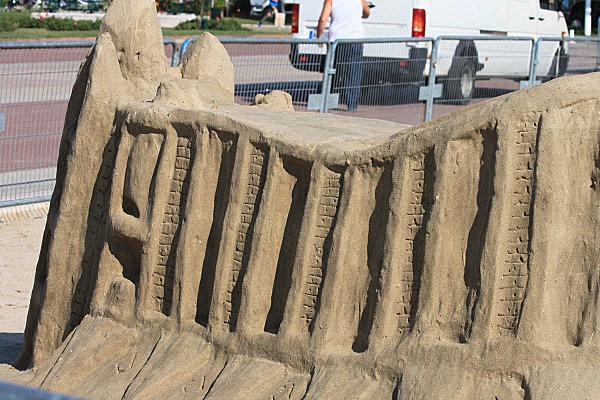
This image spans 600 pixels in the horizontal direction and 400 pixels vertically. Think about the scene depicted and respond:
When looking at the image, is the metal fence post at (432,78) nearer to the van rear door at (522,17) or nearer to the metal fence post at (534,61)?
the metal fence post at (534,61)

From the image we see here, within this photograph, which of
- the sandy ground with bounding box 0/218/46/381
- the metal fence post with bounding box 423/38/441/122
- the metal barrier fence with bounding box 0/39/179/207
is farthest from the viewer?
the metal fence post with bounding box 423/38/441/122

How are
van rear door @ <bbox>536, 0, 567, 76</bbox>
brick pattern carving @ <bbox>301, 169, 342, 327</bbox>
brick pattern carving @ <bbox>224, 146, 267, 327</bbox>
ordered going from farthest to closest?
van rear door @ <bbox>536, 0, 567, 76</bbox> < brick pattern carving @ <bbox>224, 146, 267, 327</bbox> < brick pattern carving @ <bbox>301, 169, 342, 327</bbox>

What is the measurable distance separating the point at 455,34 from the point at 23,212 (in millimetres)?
7362

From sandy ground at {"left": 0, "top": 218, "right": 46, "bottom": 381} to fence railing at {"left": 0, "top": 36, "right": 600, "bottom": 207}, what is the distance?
37cm

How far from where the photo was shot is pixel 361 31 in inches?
515

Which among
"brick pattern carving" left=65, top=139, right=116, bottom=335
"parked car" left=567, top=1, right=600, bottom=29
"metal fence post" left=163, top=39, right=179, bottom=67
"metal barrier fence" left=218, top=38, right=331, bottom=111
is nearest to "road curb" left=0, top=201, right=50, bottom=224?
"metal fence post" left=163, top=39, right=179, bottom=67

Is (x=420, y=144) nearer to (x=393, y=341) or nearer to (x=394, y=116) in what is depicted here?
(x=393, y=341)

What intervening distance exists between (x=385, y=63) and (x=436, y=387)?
327 inches

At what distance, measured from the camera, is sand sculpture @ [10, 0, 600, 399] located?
471cm

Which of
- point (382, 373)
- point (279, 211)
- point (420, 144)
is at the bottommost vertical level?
point (382, 373)

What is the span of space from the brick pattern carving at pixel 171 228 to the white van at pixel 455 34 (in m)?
6.16

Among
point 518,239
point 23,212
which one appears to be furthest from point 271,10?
point 518,239

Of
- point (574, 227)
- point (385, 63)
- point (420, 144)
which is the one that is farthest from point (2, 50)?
point (574, 227)

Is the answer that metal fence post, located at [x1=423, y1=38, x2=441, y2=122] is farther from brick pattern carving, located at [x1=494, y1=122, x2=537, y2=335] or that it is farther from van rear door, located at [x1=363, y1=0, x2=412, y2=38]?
brick pattern carving, located at [x1=494, y1=122, x2=537, y2=335]
